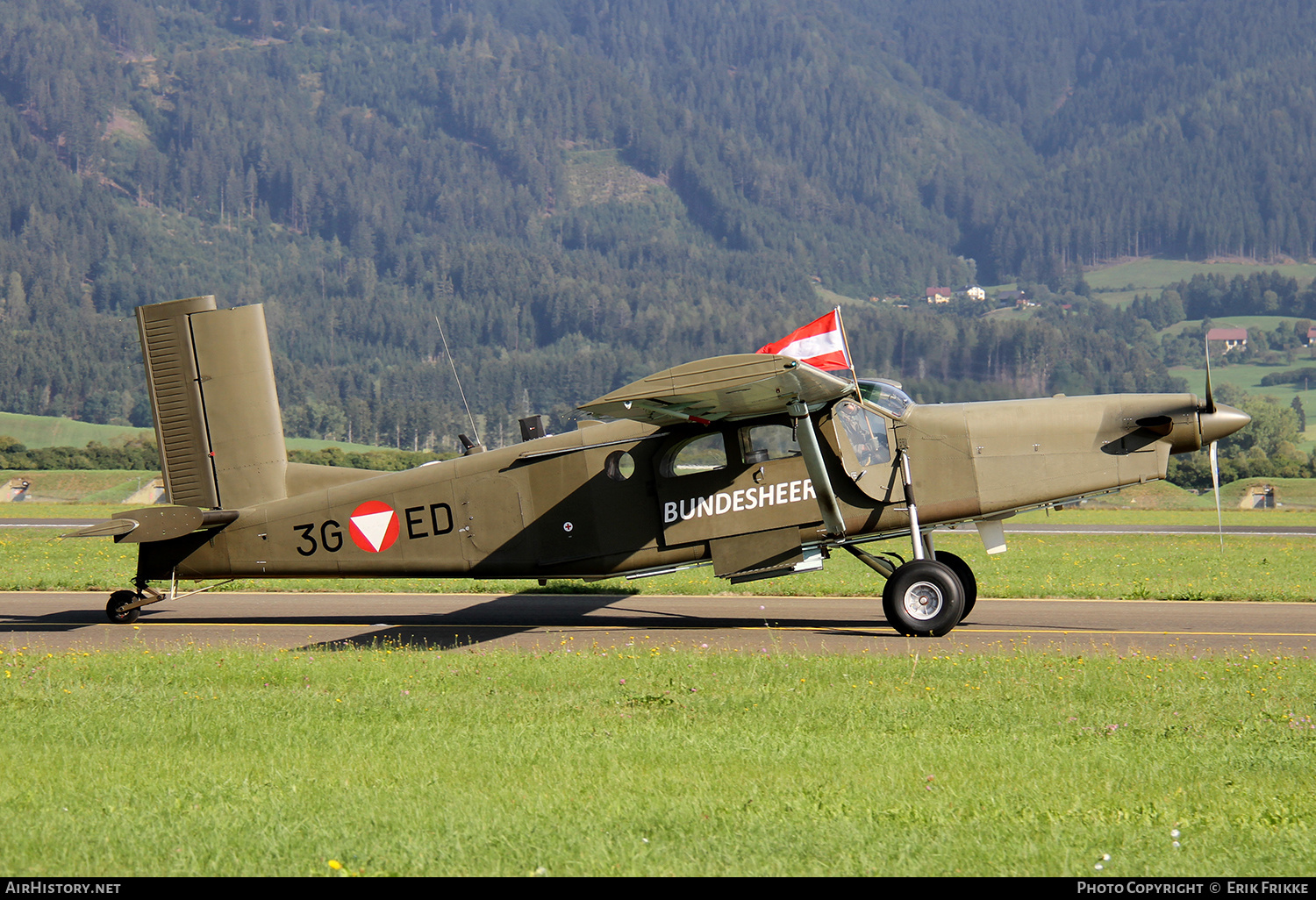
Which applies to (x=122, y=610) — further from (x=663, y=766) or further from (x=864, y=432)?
(x=663, y=766)

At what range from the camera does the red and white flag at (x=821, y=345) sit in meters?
13.8

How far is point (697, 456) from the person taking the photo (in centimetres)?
1398

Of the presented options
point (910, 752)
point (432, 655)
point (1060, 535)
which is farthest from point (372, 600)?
point (1060, 535)

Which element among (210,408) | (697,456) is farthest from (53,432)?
(697,456)

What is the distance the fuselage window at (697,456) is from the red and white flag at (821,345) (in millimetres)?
1280

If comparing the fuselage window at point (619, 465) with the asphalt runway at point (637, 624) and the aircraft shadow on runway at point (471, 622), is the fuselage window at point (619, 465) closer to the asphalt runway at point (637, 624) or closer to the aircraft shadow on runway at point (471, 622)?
the asphalt runway at point (637, 624)

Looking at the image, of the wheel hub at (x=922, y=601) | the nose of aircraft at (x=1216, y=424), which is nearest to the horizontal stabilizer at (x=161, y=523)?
the wheel hub at (x=922, y=601)

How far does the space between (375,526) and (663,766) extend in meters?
7.82

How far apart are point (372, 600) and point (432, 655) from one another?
6.48 m

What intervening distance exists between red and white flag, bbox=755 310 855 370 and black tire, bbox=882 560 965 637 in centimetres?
257

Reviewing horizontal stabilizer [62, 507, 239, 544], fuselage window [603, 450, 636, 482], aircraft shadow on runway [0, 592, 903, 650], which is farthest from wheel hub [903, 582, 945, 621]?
horizontal stabilizer [62, 507, 239, 544]

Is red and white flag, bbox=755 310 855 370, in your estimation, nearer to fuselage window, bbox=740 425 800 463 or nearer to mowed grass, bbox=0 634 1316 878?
fuselage window, bbox=740 425 800 463
